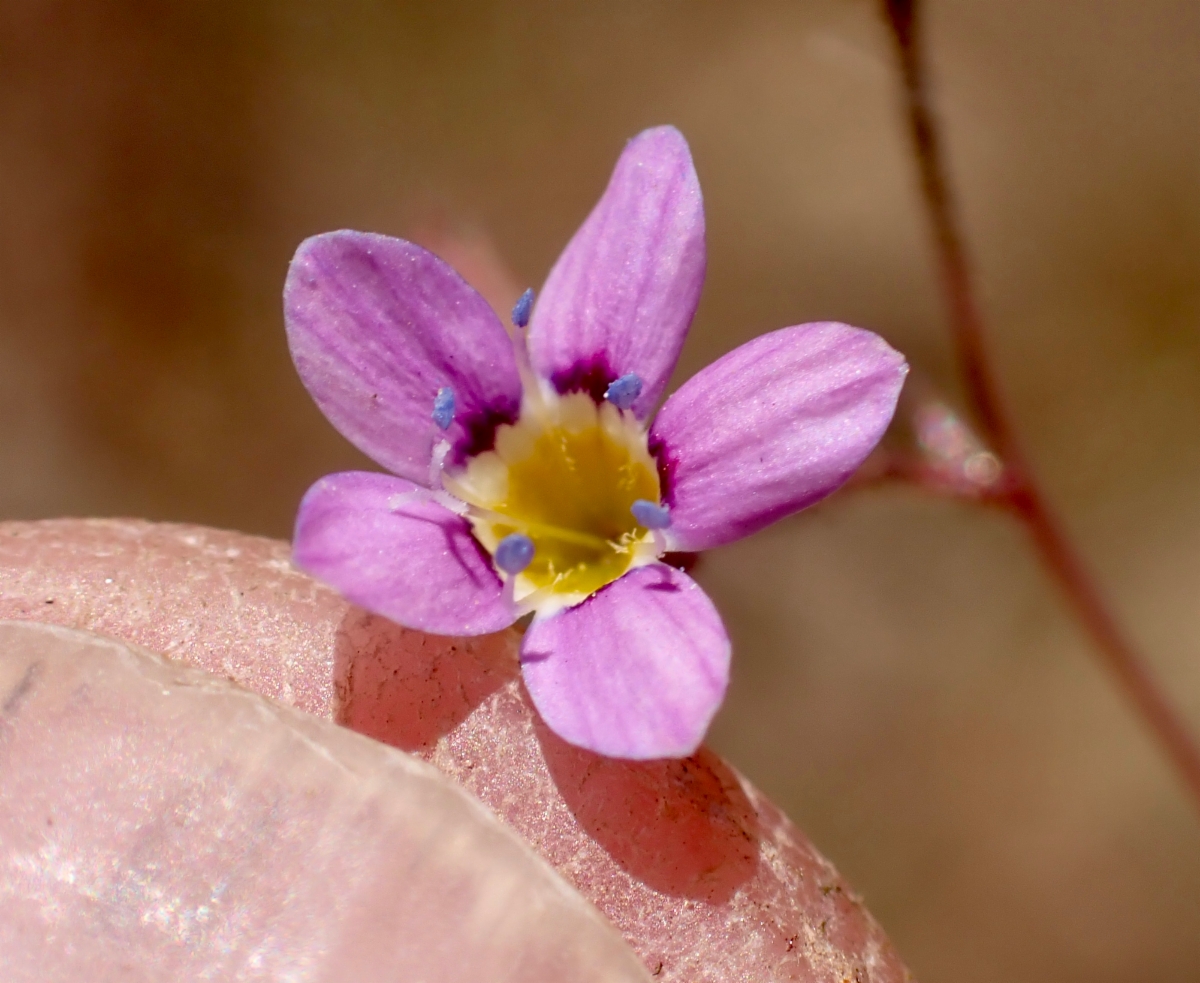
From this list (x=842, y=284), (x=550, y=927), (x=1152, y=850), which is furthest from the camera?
(x=842, y=284)

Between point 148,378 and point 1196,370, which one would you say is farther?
point 148,378

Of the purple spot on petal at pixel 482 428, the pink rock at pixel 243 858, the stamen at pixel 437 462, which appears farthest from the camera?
the purple spot on petal at pixel 482 428

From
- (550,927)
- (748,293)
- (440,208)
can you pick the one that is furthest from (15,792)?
(748,293)

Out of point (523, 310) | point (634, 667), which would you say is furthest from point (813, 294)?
point (634, 667)

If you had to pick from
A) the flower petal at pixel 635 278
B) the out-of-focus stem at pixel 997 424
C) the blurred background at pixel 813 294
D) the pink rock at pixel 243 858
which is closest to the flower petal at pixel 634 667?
the pink rock at pixel 243 858

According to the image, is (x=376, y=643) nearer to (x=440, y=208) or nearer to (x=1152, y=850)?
(x=440, y=208)

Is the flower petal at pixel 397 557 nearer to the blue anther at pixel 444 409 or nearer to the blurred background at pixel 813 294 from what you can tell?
the blue anther at pixel 444 409

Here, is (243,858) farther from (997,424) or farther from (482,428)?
(997,424)

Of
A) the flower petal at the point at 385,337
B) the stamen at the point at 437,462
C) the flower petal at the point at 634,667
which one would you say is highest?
the flower petal at the point at 385,337
